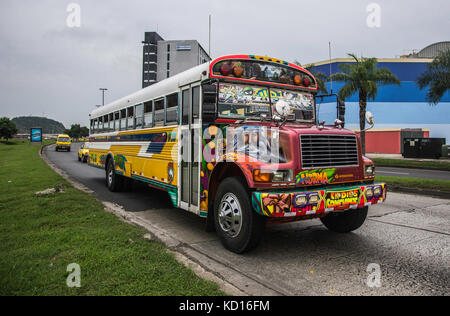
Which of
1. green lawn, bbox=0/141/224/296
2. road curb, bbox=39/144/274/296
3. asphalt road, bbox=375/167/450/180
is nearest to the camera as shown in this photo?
green lawn, bbox=0/141/224/296

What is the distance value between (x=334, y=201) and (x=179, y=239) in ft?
7.93

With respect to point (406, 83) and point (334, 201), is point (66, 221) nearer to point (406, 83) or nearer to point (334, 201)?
point (334, 201)

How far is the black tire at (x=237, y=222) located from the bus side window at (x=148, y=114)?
10.9 feet

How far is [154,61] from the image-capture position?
340 feet

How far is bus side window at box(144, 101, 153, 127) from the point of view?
724 cm

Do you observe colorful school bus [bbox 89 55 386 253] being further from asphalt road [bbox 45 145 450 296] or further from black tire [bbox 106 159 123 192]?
black tire [bbox 106 159 123 192]

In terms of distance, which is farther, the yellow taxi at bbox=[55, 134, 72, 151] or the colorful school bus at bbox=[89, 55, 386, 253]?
the yellow taxi at bbox=[55, 134, 72, 151]

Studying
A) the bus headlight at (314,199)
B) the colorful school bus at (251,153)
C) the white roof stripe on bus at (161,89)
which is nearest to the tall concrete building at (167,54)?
the white roof stripe on bus at (161,89)

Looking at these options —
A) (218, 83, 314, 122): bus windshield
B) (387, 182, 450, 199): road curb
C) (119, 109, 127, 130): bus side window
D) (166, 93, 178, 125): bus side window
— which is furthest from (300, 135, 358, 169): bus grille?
(387, 182, 450, 199): road curb

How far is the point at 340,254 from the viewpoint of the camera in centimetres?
Result: 444

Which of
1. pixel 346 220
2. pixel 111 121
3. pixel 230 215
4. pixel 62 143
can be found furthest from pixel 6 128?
pixel 346 220

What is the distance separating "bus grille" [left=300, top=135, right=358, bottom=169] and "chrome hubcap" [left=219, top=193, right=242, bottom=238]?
3.31 ft

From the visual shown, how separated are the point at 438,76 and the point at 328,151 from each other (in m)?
19.8

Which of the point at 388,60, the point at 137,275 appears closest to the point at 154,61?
the point at 388,60
